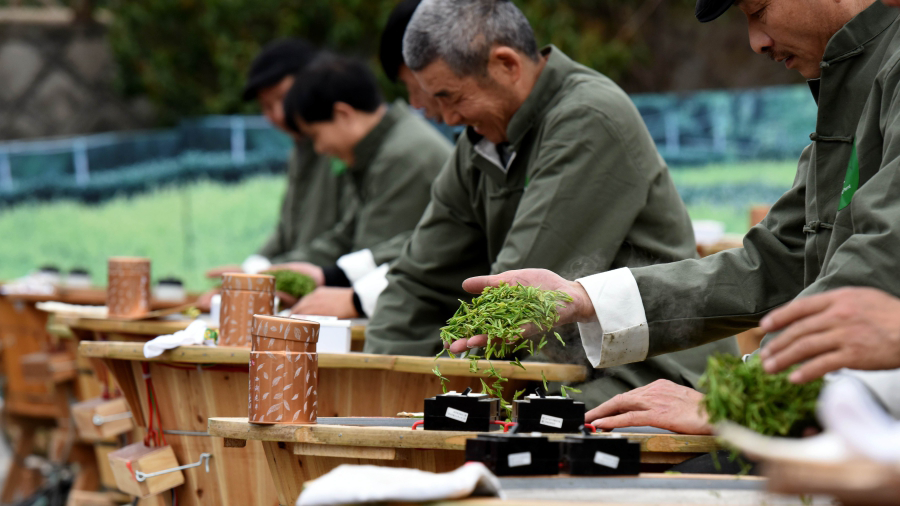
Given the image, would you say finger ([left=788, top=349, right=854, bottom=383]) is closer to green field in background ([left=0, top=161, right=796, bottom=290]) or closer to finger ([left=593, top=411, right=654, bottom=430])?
finger ([left=593, top=411, right=654, bottom=430])

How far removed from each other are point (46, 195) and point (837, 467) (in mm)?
10180

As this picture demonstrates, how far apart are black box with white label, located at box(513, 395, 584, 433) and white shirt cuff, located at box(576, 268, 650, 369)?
462 mm

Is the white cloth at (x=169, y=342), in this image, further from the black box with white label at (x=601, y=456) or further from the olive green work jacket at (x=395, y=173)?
the olive green work jacket at (x=395, y=173)

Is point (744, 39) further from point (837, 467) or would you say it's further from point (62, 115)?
point (837, 467)

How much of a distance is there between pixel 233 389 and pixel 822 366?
7.02 ft

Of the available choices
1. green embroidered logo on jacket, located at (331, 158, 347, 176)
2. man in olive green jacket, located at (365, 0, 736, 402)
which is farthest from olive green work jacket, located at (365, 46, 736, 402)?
green embroidered logo on jacket, located at (331, 158, 347, 176)

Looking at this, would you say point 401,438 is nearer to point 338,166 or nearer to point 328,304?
point 328,304

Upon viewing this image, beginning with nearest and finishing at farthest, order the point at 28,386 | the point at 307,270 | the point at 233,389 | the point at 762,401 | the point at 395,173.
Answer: the point at 762,401 → the point at 233,389 → the point at 307,270 → the point at 395,173 → the point at 28,386

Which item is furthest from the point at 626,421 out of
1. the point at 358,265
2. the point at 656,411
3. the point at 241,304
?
the point at 358,265

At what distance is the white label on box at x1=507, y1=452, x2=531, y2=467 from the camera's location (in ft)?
5.86

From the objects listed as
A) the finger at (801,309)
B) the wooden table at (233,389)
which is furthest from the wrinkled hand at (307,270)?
the finger at (801,309)

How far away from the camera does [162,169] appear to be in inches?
390

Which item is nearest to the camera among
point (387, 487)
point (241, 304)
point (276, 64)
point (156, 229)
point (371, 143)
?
point (387, 487)

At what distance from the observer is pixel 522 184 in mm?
3561
